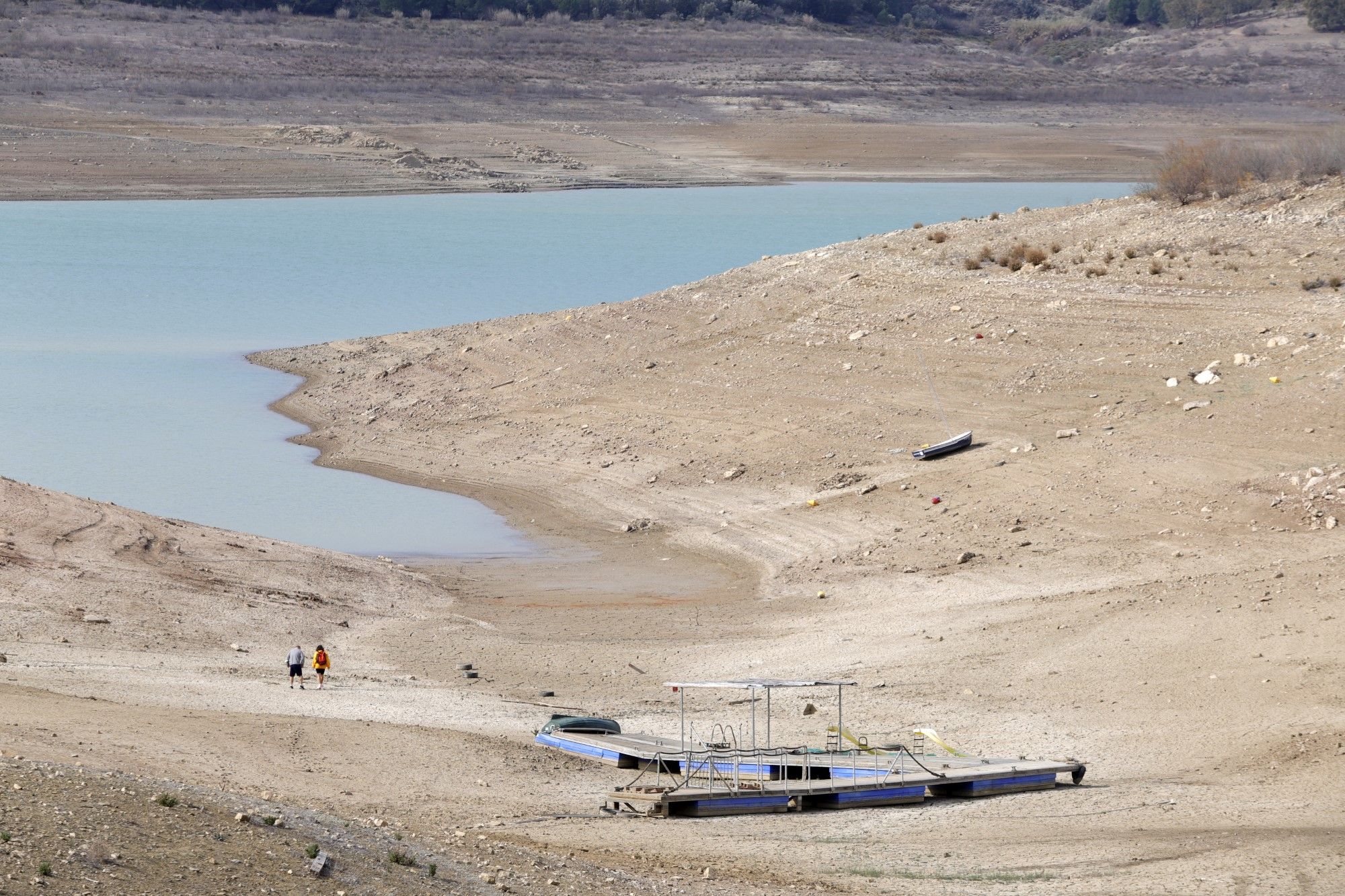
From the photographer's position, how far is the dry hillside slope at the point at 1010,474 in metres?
14.2

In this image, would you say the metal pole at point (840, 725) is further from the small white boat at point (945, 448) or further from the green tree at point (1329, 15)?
the green tree at point (1329, 15)

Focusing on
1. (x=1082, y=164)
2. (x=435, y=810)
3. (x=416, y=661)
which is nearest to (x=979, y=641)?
(x=416, y=661)

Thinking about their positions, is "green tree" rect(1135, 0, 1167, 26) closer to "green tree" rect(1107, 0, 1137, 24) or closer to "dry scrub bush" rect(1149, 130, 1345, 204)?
"green tree" rect(1107, 0, 1137, 24)

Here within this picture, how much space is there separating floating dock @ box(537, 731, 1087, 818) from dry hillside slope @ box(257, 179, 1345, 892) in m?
0.44

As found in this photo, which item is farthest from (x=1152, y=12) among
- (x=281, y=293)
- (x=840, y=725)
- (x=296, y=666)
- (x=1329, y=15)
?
(x=840, y=725)

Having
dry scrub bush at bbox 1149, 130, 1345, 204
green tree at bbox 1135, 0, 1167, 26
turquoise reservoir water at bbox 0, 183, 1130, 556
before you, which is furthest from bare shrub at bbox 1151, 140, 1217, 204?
green tree at bbox 1135, 0, 1167, 26

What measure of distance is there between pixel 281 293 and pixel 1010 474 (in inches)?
1045

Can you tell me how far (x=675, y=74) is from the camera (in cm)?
7988

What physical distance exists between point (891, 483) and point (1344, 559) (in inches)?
282

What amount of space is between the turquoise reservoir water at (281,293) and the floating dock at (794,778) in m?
10.5

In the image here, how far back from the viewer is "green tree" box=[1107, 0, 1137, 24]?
10894cm

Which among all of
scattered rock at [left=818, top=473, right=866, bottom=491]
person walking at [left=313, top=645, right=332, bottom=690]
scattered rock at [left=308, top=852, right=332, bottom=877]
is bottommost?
scattered rock at [left=818, top=473, right=866, bottom=491]

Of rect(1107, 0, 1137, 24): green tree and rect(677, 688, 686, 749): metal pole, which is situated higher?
rect(1107, 0, 1137, 24): green tree

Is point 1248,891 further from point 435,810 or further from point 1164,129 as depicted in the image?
point 1164,129
